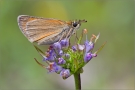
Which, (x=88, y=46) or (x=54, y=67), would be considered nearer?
(x=54, y=67)

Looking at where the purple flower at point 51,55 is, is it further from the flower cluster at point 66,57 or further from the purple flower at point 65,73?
the purple flower at point 65,73

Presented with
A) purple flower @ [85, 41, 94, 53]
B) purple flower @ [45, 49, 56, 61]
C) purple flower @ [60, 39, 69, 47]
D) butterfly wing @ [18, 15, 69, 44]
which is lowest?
purple flower @ [45, 49, 56, 61]

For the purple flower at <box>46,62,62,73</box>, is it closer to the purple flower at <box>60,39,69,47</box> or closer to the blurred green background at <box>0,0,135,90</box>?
the purple flower at <box>60,39,69,47</box>

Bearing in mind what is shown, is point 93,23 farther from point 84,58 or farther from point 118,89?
point 84,58

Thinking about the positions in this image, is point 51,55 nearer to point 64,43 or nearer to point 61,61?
point 61,61

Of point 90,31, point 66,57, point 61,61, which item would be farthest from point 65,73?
point 90,31

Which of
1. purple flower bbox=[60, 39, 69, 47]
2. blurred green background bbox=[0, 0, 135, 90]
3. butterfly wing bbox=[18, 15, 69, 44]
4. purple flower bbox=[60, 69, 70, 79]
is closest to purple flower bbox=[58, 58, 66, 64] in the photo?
purple flower bbox=[60, 69, 70, 79]
